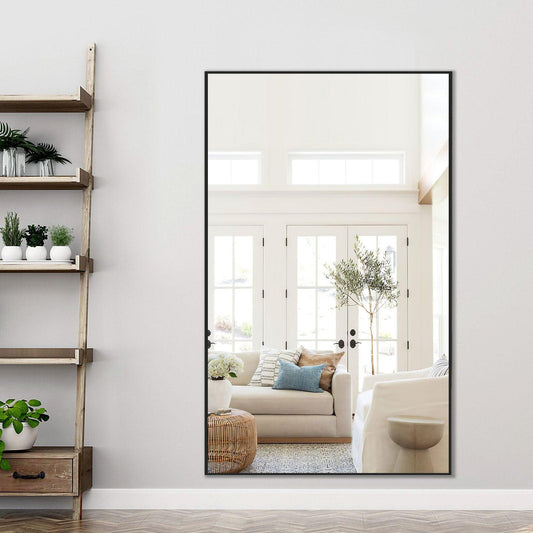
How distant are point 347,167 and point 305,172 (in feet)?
0.76

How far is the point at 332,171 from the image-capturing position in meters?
3.86

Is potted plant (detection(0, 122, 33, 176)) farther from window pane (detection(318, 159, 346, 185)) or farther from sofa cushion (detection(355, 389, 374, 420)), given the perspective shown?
sofa cushion (detection(355, 389, 374, 420))

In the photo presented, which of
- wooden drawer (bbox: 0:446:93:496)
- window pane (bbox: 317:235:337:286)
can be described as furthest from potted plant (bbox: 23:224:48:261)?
window pane (bbox: 317:235:337:286)

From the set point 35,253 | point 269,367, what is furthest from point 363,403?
point 35,253

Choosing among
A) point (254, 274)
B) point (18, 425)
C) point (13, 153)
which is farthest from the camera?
point (254, 274)

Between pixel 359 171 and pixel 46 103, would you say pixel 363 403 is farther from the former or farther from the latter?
pixel 46 103

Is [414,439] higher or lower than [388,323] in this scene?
lower

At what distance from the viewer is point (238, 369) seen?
3.84 metres

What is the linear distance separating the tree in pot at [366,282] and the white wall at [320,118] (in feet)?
1.55

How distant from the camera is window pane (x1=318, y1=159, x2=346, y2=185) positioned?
3859 mm

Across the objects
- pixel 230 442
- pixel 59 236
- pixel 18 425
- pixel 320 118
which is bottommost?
pixel 230 442

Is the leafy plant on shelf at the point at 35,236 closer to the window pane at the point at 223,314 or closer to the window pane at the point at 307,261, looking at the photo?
the window pane at the point at 223,314

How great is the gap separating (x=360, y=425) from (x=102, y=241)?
174 cm

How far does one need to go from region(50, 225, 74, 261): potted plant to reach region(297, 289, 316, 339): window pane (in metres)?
1.27
